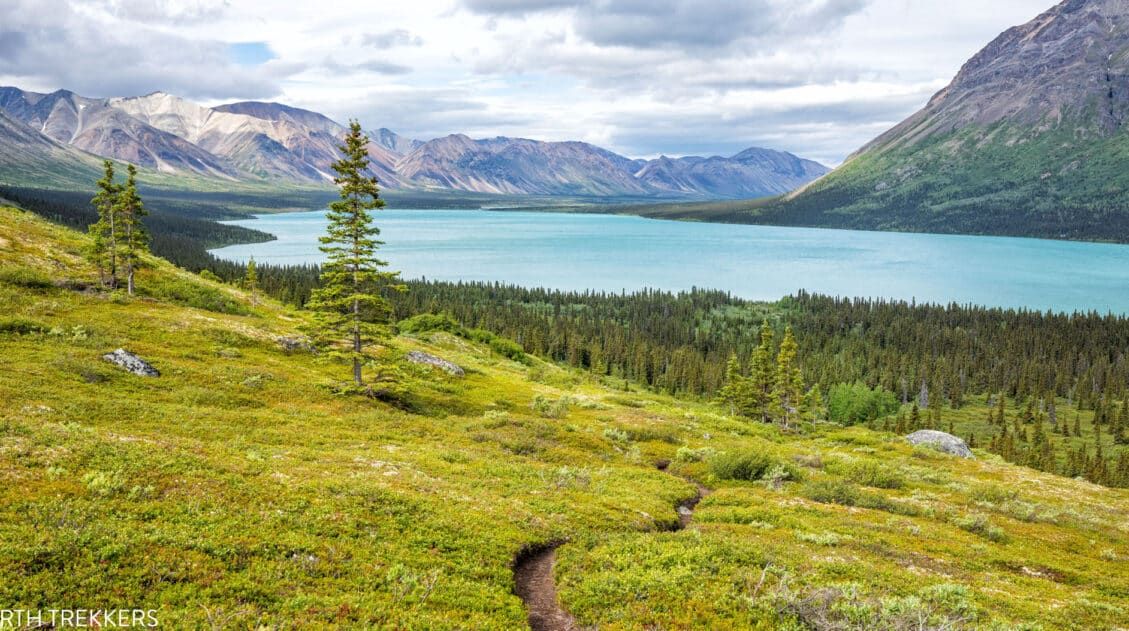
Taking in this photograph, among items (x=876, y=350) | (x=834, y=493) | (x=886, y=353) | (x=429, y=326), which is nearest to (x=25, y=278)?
(x=429, y=326)

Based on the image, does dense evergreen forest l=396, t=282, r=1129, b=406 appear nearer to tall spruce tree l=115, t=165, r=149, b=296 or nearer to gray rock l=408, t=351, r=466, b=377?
gray rock l=408, t=351, r=466, b=377

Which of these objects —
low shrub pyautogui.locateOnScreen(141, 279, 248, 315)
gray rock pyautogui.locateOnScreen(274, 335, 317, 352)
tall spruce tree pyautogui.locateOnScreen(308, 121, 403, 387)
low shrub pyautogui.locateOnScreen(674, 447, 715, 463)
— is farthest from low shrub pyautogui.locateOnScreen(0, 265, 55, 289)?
low shrub pyautogui.locateOnScreen(674, 447, 715, 463)

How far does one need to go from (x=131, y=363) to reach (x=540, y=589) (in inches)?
1345

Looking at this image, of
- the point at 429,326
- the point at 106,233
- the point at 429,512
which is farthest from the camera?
the point at 429,326

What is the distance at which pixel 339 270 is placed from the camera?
47562 millimetres

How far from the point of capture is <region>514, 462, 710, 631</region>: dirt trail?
19606mm

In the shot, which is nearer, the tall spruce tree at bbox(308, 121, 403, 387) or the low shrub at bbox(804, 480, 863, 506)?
the low shrub at bbox(804, 480, 863, 506)

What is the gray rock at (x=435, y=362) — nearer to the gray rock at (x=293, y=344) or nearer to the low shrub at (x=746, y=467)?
the gray rock at (x=293, y=344)

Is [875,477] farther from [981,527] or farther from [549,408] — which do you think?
[549,408]

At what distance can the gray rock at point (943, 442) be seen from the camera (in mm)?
67062

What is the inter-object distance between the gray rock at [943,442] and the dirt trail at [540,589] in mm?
59333

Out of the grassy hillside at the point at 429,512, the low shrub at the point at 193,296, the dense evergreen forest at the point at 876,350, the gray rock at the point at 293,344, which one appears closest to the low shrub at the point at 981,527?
the grassy hillside at the point at 429,512

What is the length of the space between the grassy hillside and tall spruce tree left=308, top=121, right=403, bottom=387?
4398 millimetres

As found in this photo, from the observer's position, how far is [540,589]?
2188 centimetres
